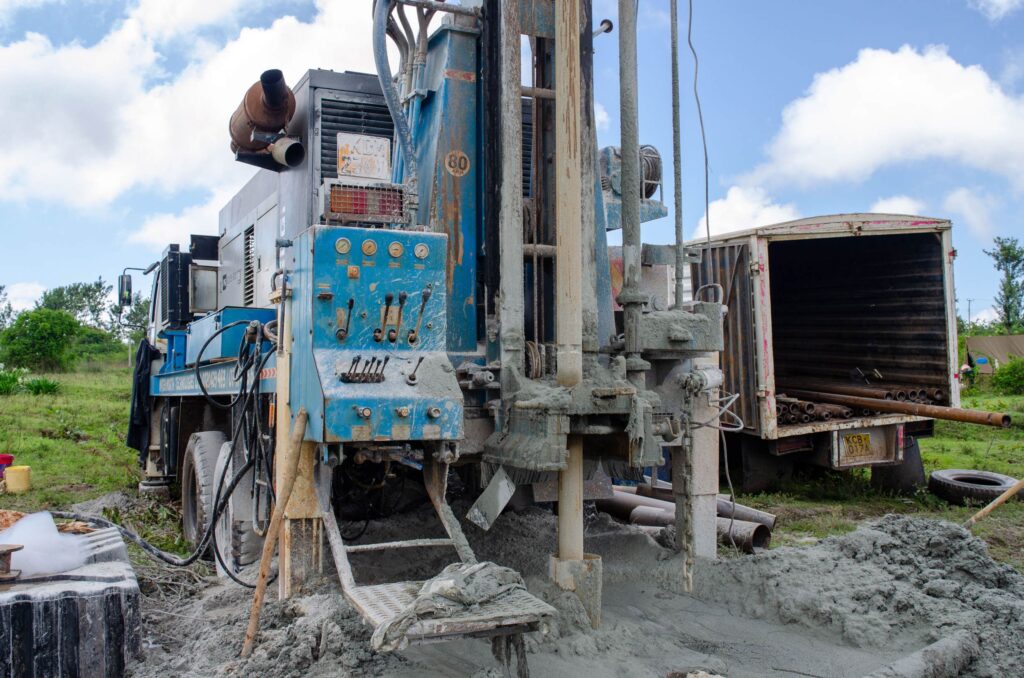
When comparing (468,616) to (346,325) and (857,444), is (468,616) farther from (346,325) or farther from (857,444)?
(857,444)

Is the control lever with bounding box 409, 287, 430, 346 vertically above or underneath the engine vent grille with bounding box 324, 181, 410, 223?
underneath

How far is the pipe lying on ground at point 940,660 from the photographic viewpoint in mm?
3580

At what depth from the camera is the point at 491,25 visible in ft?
15.5

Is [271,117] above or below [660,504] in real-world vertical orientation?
above

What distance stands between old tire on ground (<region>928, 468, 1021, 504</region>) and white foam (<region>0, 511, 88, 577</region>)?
26.4 feet

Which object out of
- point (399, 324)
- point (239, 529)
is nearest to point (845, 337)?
point (239, 529)

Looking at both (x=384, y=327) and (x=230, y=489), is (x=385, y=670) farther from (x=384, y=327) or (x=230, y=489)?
(x=230, y=489)

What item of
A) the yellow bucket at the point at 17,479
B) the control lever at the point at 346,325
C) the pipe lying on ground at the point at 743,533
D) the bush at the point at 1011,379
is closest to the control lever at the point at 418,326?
the control lever at the point at 346,325

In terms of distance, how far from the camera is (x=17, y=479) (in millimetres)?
9078

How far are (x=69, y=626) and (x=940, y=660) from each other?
3818 millimetres

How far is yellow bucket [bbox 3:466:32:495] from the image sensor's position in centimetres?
905

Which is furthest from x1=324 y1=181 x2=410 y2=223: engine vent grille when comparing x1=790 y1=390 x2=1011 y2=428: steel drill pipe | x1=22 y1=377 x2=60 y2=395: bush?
x1=22 y1=377 x2=60 y2=395: bush

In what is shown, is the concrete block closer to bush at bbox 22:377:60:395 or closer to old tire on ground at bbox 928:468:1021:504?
old tire on ground at bbox 928:468:1021:504

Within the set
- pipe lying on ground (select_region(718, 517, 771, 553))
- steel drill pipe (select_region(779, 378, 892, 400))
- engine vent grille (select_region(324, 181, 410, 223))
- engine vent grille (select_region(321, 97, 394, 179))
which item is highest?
engine vent grille (select_region(321, 97, 394, 179))
